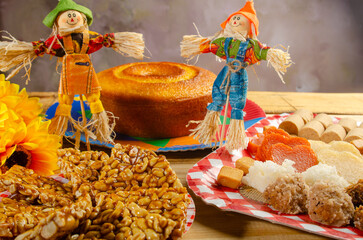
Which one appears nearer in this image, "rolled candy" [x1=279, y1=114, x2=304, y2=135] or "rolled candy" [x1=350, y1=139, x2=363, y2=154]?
"rolled candy" [x1=350, y1=139, x2=363, y2=154]

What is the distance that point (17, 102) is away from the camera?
823mm

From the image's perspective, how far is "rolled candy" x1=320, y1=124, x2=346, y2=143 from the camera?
1.12 metres

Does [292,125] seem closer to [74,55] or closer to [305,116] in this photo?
[305,116]

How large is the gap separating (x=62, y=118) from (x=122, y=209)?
0.44 m

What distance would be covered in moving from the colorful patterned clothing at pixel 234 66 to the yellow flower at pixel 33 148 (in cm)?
42

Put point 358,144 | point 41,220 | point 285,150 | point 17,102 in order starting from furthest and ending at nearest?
point 358,144 → point 285,150 → point 17,102 → point 41,220

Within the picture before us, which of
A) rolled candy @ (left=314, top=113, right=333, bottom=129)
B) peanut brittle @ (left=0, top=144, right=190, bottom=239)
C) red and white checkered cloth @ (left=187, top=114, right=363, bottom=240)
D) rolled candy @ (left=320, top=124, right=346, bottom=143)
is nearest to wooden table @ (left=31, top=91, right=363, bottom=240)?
red and white checkered cloth @ (left=187, top=114, right=363, bottom=240)

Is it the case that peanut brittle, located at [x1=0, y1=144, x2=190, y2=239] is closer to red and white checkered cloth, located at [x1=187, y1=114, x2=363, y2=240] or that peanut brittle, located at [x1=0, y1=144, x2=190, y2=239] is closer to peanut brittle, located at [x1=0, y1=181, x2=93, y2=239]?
peanut brittle, located at [x1=0, y1=181, x2=93, y2=239]

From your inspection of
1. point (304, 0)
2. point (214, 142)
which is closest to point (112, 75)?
point (214, 142)

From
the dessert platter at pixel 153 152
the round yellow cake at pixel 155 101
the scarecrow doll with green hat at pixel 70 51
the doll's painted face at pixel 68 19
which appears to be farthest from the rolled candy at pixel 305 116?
the doll's painted face at pixel 68 19

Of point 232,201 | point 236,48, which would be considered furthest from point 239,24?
point 232,201

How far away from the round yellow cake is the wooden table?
100 mm

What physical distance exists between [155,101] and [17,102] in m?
0.39

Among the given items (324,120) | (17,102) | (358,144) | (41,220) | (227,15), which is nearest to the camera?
(41,220)
